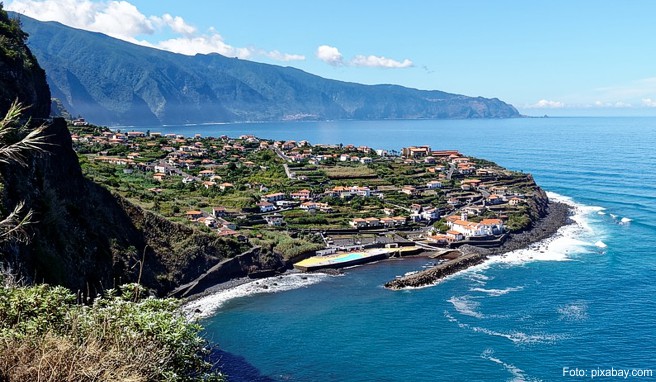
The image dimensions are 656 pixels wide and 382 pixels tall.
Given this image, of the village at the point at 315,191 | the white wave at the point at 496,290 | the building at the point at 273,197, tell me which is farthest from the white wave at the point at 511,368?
the building at the point at 273,197

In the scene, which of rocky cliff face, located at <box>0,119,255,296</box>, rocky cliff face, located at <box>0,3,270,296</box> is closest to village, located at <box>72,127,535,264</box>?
rocky cliff face, located at <box>0,119,255,296</box>

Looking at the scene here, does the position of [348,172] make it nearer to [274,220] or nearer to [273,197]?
[273,197]

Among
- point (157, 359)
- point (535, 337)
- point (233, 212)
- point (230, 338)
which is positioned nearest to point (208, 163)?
point (233, 212)

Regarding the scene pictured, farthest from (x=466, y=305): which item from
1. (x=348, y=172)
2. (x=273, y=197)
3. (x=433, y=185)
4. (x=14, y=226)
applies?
(x=348, y=172)

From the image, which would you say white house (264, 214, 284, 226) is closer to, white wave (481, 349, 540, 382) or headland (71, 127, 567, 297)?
headland (71, 127, 567, 297)

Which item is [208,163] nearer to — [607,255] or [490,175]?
[490,175]
